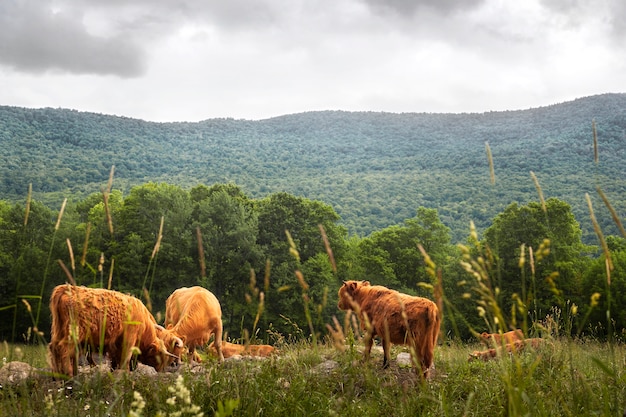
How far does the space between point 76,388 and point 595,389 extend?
5128 millimetres

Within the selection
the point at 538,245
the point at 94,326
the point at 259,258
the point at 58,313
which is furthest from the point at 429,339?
the point at 538,245

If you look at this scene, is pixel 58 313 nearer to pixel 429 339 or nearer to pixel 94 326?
pixel 94 326

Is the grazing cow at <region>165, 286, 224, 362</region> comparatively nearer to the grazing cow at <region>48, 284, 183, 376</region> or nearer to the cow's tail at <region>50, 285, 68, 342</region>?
the grazing cow at <region>48, 284, 183, 376</region>

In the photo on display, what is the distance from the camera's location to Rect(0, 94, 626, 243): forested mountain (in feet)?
258

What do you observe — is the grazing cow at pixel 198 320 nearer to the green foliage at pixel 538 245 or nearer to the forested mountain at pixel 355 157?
the green foliage at pixel 538 245

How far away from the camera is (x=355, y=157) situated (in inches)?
5497

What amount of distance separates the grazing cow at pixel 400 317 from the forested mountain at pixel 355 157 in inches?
1842

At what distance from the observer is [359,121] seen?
547 feet

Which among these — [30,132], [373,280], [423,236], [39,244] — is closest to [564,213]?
[423,236]

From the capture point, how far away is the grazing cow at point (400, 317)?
28.2ft

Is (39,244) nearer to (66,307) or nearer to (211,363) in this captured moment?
(66,307)

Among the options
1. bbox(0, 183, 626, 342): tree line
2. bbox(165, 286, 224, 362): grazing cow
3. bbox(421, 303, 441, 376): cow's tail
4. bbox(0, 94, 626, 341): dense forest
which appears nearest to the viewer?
bbox(421, 303, 441, 376): cow's tail

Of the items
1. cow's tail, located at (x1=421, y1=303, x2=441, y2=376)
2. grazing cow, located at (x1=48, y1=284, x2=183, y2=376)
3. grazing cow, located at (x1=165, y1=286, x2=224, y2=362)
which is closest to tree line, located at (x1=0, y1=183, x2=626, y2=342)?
grazing cow, located at (x1=165, y1=286, x2=224, y2=362)

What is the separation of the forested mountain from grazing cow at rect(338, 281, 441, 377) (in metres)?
46.8
